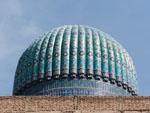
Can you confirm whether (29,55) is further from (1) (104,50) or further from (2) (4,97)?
(2) (4,97)

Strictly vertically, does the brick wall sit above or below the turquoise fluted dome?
below

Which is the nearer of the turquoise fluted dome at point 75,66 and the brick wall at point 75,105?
the brick wall at point 75,105

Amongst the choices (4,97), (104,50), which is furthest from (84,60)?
(4,97)

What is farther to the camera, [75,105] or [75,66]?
[75,66]

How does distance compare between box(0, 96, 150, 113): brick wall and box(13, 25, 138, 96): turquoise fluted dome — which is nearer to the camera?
box(0, 96, 150, 113): brick wall

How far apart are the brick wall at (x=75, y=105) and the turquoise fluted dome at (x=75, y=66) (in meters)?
17.8

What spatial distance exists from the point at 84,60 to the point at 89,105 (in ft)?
62.9

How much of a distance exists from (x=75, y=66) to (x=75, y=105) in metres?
18.9

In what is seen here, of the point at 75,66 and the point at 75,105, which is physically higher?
the point at 75,66

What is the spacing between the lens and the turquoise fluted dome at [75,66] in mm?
30156

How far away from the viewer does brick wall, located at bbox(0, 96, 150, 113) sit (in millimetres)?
11539

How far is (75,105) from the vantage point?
38.1ft

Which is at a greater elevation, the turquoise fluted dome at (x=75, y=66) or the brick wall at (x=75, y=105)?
the turquoise fluted dome at (x=75, y=66)

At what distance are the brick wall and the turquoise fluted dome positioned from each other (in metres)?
17.8
